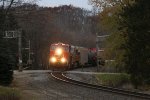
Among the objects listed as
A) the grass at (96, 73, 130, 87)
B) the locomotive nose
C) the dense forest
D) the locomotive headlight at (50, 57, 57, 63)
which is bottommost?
the grass at (96, 73, 130, 87)

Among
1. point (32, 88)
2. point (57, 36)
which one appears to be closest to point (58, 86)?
point (32, 88)

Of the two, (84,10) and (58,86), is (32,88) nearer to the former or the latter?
(58,86)

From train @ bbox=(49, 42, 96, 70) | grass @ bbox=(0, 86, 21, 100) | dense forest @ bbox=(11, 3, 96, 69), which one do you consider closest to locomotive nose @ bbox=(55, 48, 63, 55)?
train @ bbox=(49, 42, 96, 70)

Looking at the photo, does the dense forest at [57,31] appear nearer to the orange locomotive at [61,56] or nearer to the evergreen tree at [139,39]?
the orange locomotive at [61,56]

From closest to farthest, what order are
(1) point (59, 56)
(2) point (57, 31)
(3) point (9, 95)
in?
1. (3) point (9, 95)
2. (1) point (59, 56)
3. (2) point (57, 31)

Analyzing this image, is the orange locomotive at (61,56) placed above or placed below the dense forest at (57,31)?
below

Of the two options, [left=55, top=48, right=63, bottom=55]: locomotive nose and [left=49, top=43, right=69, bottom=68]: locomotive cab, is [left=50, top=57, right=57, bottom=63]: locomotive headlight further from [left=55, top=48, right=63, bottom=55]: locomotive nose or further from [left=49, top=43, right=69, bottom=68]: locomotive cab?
[left=55, top=48, right=63, bottom=55]: locomotive nose

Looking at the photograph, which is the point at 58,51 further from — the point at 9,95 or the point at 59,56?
the point at 9,95

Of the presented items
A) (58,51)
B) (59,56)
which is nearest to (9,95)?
(59,56)

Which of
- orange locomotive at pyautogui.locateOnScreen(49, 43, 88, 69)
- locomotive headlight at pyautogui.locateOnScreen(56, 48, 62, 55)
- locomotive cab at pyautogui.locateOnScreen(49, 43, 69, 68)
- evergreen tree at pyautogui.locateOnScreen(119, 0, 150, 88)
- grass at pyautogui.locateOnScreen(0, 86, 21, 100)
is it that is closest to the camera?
grass at pyautogui.locateOnScreen(0, 86, 21, 100)

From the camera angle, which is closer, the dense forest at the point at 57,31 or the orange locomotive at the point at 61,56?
the orange locomotive at the point at 61,56

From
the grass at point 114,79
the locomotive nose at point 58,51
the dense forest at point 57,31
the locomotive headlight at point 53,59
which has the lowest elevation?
the grass at point 114,79

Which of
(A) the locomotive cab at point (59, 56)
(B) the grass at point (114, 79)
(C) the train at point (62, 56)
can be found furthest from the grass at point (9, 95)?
(A) the locomotive cab at point (59, 56)

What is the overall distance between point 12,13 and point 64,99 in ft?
44.1
